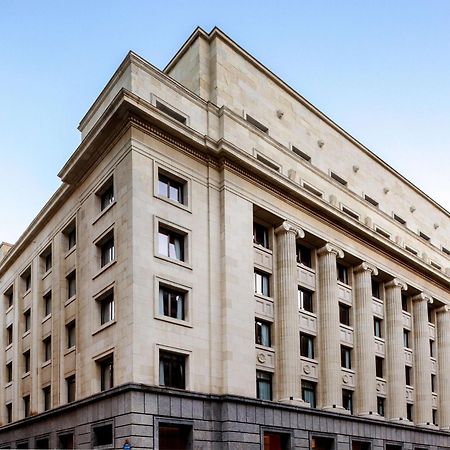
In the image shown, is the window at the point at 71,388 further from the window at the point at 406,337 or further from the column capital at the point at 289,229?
the window at the point at 406,337

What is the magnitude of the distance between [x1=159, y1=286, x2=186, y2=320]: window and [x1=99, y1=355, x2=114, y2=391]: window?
3.51 metres

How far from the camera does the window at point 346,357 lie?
4441 cm

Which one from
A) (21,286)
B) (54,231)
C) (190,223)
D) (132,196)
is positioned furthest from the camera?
(21,286)

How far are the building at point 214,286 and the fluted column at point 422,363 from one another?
0.14 m

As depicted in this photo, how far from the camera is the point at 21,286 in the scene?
5122 centimetres

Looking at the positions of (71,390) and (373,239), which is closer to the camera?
(71,390)

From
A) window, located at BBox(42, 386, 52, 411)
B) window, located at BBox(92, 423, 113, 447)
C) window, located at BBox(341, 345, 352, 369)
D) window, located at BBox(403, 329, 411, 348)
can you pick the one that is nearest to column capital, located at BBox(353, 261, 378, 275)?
window, located at BBox(341, 345, 352, 369)

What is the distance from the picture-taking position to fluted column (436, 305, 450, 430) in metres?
53.4

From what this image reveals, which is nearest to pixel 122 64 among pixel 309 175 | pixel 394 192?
pixel 309 175

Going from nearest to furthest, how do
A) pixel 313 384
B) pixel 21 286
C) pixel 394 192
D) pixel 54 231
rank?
pixel 313 384 → pixel 54 231 → pixel 21 286 → pixel 394 192

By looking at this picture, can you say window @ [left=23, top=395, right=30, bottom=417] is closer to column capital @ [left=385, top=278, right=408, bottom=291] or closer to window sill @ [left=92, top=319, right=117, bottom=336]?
window sill @ [left=92, top=319, right=117, bottom=336]

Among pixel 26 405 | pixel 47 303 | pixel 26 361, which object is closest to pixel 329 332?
pixel 47 303

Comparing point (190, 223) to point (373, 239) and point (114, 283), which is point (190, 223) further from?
point (373, 239)

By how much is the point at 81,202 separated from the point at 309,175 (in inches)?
588
